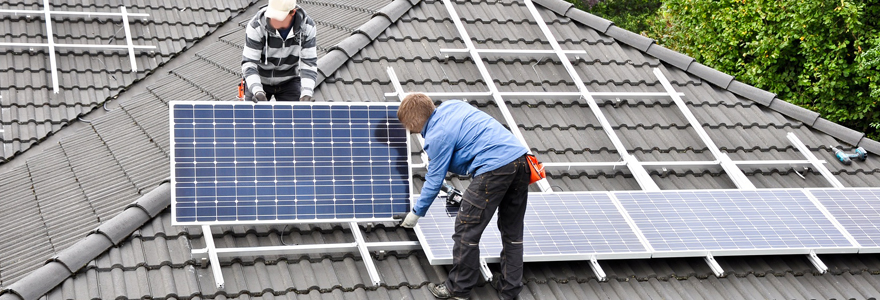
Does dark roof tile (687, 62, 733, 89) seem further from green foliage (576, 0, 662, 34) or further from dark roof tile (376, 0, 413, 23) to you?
green foliage (576, 0, 662, 34)

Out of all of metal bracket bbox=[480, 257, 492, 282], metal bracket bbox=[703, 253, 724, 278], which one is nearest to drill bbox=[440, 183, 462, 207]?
metal bracket bbox=[480, 257, 492, 282]

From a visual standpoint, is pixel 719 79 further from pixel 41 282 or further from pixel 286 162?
pixel 41 282

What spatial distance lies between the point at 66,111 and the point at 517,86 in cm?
546

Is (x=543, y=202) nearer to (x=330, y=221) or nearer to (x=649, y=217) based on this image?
(x=649, y=217)

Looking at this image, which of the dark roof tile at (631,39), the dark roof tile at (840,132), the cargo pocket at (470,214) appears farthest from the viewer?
the dark roof tile at (631,39)

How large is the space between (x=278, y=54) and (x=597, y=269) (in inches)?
126

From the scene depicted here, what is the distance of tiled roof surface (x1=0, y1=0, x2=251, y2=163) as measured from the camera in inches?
364

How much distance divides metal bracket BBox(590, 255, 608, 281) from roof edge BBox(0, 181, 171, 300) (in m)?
3.26

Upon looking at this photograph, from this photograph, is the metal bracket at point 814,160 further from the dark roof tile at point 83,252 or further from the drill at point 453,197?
the dark roof tile at point 83,252

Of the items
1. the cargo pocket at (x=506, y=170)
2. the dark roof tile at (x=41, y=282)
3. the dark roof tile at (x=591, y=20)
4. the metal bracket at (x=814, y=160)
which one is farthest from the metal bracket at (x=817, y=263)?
the dark roof tile at (x=41, y=282)

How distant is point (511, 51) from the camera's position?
8680 millimetres

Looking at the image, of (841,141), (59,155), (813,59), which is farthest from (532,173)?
(813,59)

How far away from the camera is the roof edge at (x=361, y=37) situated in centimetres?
796

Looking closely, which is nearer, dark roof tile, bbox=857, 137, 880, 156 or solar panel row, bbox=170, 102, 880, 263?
solar panel row, bbox=170, 102, 880, 263
